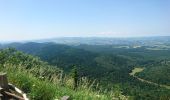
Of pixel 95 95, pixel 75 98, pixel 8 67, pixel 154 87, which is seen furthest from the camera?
pixel 154 87

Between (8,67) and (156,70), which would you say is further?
(156,70)

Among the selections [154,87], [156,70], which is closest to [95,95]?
[154,87]

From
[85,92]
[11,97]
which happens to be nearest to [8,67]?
[85,92]

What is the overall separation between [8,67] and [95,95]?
271 centimetres

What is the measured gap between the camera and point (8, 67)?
27.6ft

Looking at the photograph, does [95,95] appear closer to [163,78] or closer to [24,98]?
[24,98]

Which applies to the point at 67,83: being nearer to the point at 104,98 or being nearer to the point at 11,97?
the point at 104,98

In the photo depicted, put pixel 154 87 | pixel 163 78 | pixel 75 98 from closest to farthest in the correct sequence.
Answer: pixel 75 98 < pixel 154 87 < pixel 163 78

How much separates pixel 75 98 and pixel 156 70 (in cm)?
19740

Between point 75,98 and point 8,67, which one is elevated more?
point 8,67

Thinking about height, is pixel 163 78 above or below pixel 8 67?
below

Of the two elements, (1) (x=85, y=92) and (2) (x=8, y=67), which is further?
(2) (x=8, y=67)

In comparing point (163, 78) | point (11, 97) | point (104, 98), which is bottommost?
point (163, 78)

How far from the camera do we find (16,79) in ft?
23.9
